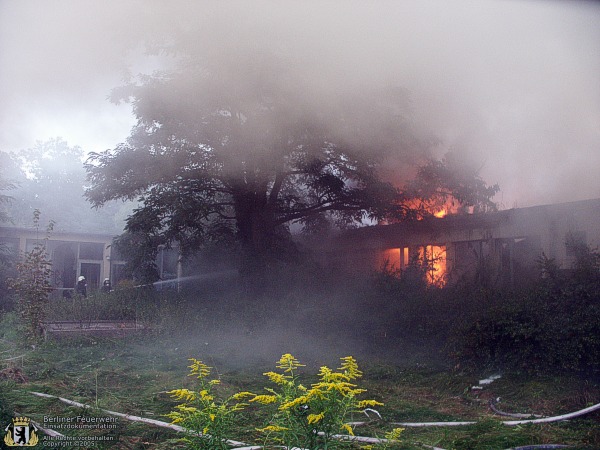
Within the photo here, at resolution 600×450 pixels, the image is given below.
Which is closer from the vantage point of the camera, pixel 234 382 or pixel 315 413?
pixel 315 413

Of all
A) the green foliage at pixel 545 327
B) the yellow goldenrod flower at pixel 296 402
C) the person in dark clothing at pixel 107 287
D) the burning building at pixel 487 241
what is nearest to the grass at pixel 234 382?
the green foliage at pixel 545 327

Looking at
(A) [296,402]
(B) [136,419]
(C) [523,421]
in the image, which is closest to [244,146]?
(B) [136,419]

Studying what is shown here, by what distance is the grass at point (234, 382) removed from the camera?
3.71 meters

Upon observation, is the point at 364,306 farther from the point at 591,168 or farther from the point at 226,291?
the point at 591,168

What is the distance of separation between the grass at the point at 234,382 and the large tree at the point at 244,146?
6.96 ft

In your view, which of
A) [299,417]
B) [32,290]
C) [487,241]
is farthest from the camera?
[487,241]

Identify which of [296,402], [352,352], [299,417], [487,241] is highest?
[487,241]

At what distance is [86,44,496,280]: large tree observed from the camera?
27.7 feet

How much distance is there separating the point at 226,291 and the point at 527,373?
7.02m

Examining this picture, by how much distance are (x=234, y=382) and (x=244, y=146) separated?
4748 millimetres

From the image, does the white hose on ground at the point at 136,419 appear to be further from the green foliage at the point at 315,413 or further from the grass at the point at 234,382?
the green foliage at the point at 315,413

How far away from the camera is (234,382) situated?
5547 millimetres

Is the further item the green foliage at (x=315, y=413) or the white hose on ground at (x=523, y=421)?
the white hose on ground at (x=523, y=421)

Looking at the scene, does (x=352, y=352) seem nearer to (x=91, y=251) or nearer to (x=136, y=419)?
(x=136, y=419)
